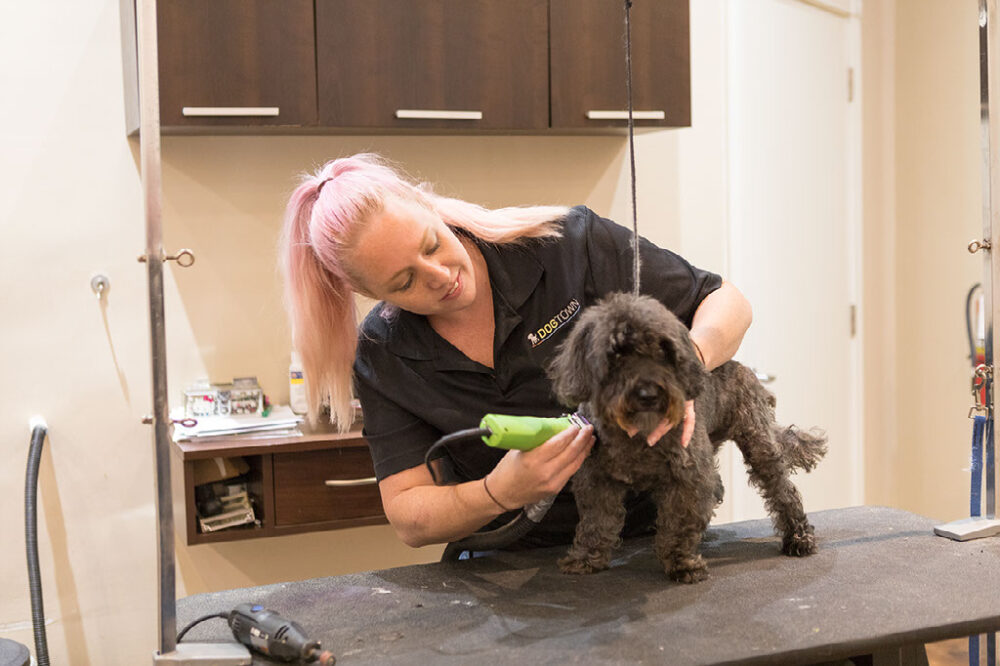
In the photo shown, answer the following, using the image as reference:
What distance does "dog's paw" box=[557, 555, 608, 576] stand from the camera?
1.61 m

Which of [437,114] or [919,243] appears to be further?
[919,243]

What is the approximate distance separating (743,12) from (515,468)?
279 centimetres

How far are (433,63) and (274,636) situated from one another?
6.33 ft

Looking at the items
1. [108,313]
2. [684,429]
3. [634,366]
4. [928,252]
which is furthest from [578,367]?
[928,252]

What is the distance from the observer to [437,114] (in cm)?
283

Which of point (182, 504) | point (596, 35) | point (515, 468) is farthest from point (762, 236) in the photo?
point (515, 468)

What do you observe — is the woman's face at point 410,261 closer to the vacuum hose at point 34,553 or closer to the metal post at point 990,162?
the metal post at point 990,162

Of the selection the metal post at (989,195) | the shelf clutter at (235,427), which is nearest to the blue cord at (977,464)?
the metal post at (989,195)

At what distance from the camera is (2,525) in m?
2.86

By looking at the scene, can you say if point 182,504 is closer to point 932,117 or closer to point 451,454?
point 451,454

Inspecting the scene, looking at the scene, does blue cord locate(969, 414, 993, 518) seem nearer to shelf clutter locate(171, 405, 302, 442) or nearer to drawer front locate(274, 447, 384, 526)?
drawer front locate(274, 447, 384, 526)

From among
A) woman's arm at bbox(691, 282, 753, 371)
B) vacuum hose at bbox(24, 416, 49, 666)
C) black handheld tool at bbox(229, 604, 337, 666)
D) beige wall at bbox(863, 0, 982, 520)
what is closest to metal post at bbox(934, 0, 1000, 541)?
woman's arm at bbox(691, 282, 753, 371)

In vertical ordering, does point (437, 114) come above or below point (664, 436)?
above

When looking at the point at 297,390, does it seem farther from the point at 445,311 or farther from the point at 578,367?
the point at 578,367
